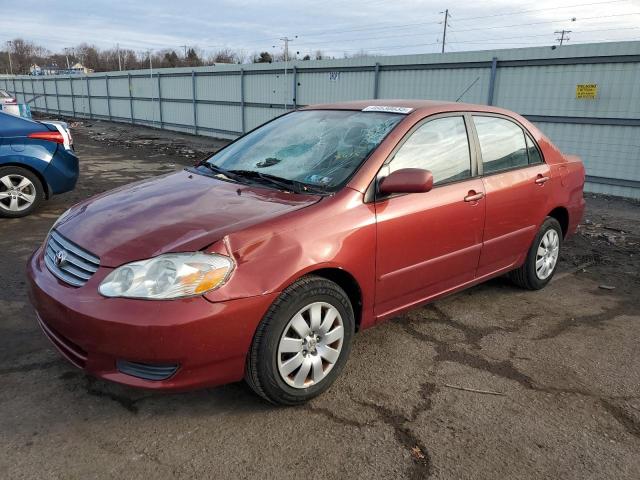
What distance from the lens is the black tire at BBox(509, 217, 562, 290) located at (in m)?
4.39

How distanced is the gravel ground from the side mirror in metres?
1.14

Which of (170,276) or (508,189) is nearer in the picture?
(170,276)

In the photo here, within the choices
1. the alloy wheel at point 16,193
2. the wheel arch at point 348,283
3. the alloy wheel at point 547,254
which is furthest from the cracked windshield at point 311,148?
the alloy wheel at point 16,193

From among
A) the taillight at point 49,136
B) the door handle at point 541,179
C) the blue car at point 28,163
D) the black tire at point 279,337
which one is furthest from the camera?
the taillight at point 49,136

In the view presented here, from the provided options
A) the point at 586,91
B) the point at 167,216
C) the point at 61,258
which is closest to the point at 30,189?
the point at 61,258

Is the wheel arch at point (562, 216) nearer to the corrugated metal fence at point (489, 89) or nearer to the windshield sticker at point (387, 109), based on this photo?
the windshield sticker at point (387, 109)

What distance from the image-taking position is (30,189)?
6.71 meters

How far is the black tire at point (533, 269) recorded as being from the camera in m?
4.39

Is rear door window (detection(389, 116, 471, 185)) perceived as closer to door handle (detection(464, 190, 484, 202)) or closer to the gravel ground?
door handle (detection(464, 190, 484, 202))

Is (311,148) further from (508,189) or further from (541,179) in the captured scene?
(541,179)

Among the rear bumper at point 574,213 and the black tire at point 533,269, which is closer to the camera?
the black tire at point 533,269

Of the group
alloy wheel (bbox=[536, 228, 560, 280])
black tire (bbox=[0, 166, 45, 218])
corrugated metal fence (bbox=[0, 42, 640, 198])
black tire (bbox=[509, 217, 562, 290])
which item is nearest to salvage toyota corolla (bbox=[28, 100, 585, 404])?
black tire (bbox=[509, 217, 562, 290])

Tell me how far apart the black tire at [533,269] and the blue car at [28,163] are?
5.85 m

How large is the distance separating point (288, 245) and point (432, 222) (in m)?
1.15
